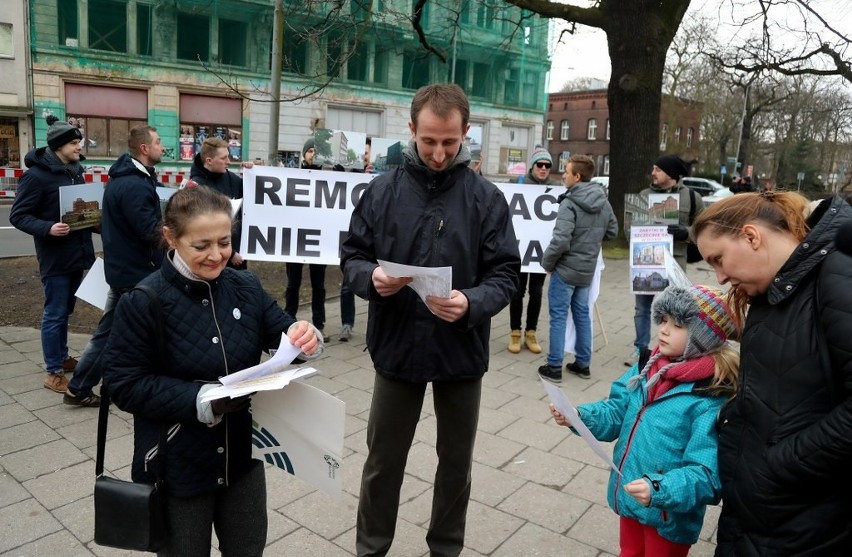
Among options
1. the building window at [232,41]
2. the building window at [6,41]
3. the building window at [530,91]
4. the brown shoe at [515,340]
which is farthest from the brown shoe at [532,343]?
the building window at [530,91]

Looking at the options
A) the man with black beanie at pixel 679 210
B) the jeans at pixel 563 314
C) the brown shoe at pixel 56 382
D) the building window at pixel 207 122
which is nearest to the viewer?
the brown shoe at pixel 56 382

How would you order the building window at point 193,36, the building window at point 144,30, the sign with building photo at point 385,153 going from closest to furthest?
the sign with building photo at point 385,153
the building window at point 144,30
the building window at point 193,36

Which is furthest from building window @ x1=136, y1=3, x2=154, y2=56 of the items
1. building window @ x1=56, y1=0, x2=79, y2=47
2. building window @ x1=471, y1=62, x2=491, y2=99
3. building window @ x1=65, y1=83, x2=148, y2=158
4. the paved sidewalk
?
the paved sidewalk

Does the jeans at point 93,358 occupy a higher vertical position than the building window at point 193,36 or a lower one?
lower

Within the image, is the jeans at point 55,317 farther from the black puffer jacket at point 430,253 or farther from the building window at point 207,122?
the building window at point 207,122

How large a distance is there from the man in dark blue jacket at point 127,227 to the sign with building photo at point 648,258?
4197mm

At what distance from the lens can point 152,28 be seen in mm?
29266

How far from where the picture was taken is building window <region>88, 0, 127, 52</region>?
28.6m

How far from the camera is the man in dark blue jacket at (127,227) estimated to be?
453 centimetres

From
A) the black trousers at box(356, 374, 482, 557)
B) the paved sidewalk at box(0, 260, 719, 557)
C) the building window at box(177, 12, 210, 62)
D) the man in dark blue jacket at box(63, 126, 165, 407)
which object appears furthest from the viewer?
Answer: the building window at box(177, 12, 210, 62)

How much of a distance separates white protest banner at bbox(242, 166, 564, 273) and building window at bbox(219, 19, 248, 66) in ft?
92.4

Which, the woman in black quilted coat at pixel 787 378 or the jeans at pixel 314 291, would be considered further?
the jeans at pixel 314 291

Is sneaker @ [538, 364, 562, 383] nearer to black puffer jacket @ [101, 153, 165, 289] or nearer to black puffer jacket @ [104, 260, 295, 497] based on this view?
black puffer jacket @ [101, 153, 165, 289]

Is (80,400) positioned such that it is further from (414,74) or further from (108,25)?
(414,74)
